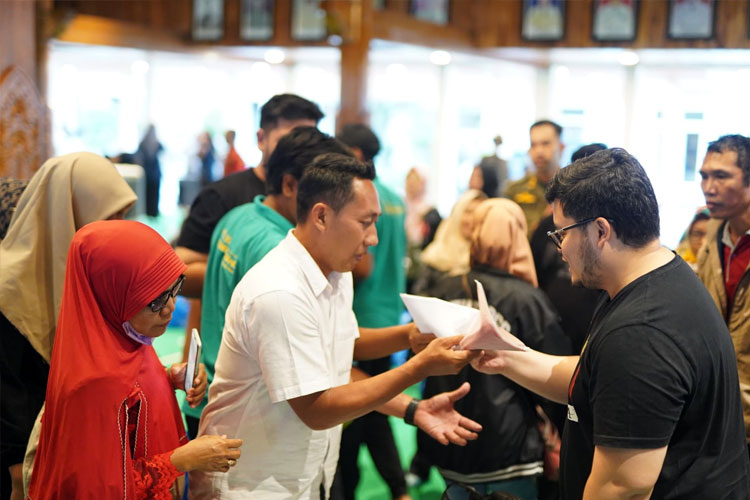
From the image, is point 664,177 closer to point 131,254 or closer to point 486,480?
point 486,480

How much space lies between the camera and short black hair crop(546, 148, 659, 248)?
167 centimetres

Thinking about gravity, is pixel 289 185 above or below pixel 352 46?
below

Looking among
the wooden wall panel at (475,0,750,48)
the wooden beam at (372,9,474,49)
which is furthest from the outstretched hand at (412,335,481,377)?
the wooden wall panel at (475,0,750,48)

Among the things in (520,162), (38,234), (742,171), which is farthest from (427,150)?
(38,234)

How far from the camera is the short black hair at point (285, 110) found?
324cm

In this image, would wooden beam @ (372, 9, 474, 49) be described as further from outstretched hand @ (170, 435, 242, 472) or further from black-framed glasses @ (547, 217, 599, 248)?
outstretched hand @ (170, 435, 242, 472)

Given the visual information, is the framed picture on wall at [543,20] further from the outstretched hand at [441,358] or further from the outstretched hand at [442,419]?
the outstretched hand at [441,358]

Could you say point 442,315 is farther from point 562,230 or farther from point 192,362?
point 192,362

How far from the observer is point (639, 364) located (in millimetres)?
1563

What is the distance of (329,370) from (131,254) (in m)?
0.61

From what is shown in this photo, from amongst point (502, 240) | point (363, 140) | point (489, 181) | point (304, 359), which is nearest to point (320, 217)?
point (304, 359)

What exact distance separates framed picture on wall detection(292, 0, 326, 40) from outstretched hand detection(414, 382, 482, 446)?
8.63 meters

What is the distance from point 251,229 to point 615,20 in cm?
789

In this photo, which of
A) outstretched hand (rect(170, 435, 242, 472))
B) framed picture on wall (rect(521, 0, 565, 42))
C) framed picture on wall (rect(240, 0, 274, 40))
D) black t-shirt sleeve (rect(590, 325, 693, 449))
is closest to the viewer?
black t-shirt sleeve (rect(590, 325, 693, 449))
